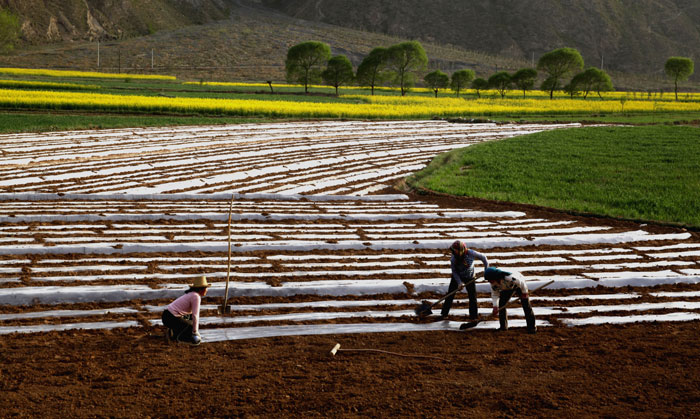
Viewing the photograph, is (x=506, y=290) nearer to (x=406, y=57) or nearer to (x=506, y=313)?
(x=506, y=313)

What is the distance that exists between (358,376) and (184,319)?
8.33 feet

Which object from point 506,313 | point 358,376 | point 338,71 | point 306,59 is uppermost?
point 306,59

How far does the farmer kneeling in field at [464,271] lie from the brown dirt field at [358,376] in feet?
1.85

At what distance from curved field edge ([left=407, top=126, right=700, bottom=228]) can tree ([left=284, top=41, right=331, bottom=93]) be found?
47.4m

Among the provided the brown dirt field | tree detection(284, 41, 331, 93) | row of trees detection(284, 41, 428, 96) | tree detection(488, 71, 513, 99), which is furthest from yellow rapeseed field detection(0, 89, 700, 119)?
the brown dirt field

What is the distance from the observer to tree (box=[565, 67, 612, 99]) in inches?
3019

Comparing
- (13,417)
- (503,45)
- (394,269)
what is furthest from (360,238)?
(503,45)

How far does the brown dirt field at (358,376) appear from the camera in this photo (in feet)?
20.6

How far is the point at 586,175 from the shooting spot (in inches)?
839

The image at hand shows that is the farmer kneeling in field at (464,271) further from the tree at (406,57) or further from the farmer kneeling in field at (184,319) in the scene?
the tree at (406,57)

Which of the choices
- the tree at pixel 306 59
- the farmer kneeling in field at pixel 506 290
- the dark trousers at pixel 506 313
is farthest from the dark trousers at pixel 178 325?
the tree at pixel 306 59

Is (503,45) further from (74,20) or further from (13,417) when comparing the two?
(13,417)

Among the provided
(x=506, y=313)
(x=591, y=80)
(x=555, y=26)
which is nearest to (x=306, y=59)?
(x=591, y=80)

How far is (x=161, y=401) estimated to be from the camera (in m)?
6.36
